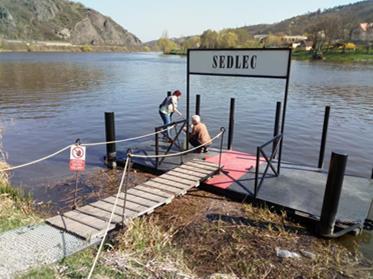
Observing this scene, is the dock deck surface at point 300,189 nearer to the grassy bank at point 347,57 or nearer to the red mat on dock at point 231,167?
the red mat on dock at point 231,167

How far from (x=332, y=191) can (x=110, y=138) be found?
619 centimetres

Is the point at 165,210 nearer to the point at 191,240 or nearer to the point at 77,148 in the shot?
the point at 191,240

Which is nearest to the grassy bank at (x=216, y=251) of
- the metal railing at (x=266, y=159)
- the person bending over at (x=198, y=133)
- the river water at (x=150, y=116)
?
the metal railing at (x=266, y=159)

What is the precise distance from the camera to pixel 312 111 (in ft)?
66.7

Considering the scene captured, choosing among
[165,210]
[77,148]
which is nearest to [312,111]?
[165,210]

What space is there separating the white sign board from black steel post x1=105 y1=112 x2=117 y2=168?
2652 mm

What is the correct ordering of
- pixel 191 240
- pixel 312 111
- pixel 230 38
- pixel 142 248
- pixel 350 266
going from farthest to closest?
pixel 230 38 < pixel 312 111 < pixel 191 240 < pixel 350 266 < pixel 142 248

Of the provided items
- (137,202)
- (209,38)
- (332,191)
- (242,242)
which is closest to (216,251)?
(242,242)

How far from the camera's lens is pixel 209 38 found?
12206 centimetres

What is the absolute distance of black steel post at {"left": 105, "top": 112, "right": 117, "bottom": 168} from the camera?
9586 millimetres

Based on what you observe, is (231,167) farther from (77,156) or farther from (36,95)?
(36,95)

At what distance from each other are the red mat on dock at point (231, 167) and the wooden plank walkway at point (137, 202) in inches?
9.4

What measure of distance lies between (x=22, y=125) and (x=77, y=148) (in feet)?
37.9

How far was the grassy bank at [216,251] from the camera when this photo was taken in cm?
434
